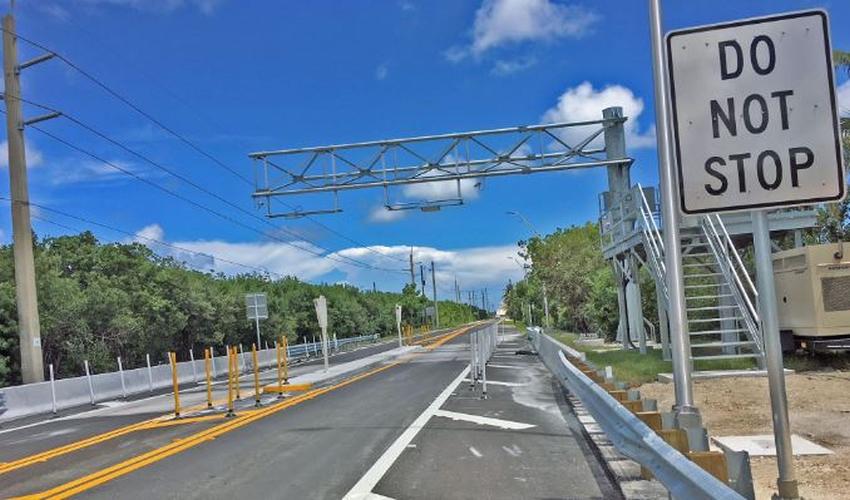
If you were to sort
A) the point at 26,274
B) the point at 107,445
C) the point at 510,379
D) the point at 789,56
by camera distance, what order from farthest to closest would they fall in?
the point at 26,274, the point at 510,379, the point at 107,445, the point at 789,56

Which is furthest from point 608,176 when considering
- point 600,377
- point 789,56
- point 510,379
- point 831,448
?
point 789,56

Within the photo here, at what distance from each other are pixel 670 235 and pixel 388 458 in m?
4.67

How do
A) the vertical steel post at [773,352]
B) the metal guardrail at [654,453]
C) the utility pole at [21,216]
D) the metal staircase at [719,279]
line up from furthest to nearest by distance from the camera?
the utility pole at [21,216], the metal staircase at [719,279], the vertical steel post at [773,352], the metal guardrail at [654,453]

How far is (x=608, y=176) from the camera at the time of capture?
28.0 m

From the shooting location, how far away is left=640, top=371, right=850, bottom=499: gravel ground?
7.44m

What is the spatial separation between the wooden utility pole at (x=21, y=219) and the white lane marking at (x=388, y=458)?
1361 cm

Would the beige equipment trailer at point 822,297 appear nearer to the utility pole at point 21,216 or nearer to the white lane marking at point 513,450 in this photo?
the white lane marking at point 513,450

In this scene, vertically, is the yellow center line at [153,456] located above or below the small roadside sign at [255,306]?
below

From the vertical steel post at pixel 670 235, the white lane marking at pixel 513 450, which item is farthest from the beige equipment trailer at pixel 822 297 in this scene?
the vertical steel post at pixel 670 235

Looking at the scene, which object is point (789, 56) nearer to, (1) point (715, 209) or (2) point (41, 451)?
(1) point (715, 209)

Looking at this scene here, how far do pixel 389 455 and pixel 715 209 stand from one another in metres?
6.73

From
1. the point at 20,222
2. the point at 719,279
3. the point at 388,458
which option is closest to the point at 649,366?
the point at 719,279

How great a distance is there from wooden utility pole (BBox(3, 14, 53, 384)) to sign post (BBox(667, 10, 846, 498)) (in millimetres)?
22862

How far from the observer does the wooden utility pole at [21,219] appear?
74.1 feet
